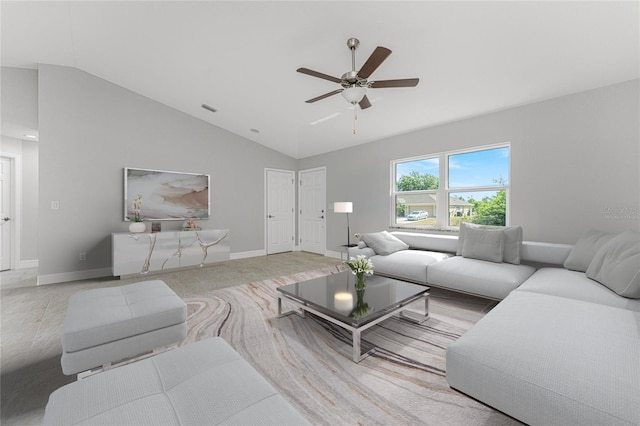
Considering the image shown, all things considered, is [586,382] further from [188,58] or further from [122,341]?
[188,58]

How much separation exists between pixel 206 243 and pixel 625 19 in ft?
18.9

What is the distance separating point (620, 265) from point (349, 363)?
7.55 feet

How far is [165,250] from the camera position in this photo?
440 cm

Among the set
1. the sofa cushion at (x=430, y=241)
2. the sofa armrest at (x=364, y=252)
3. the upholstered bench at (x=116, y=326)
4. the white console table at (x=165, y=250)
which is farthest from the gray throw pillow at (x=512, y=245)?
the white console table at (x=165, y=250)

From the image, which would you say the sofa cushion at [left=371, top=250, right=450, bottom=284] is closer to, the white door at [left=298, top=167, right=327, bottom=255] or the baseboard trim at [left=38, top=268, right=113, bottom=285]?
the white door at [left=298, top=167, right=327, bottom=255]

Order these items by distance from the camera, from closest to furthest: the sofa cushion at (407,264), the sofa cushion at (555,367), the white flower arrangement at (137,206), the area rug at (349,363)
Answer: the sofa cushion at (555,367), the area rug at (349,363), the sofa cushion at (407,264), the white flower arrangement at (137,206)

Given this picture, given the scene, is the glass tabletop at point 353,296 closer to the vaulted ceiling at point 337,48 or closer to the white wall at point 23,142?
the vaulted ceiling at point 337,48

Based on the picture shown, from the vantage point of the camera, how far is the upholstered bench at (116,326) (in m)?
1.56

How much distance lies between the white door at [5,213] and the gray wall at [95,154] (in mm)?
1644

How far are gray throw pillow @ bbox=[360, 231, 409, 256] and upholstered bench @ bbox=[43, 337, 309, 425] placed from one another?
2991mm

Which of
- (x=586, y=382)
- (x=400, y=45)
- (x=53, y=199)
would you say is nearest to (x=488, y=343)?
(x=586, y=382)

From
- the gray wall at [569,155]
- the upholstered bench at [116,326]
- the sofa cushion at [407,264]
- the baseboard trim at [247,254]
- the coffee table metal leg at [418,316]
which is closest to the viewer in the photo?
the upholstered bench at [116,326]

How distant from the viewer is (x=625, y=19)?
2.12 metres

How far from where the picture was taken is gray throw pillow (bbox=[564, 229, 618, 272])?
2605mm
